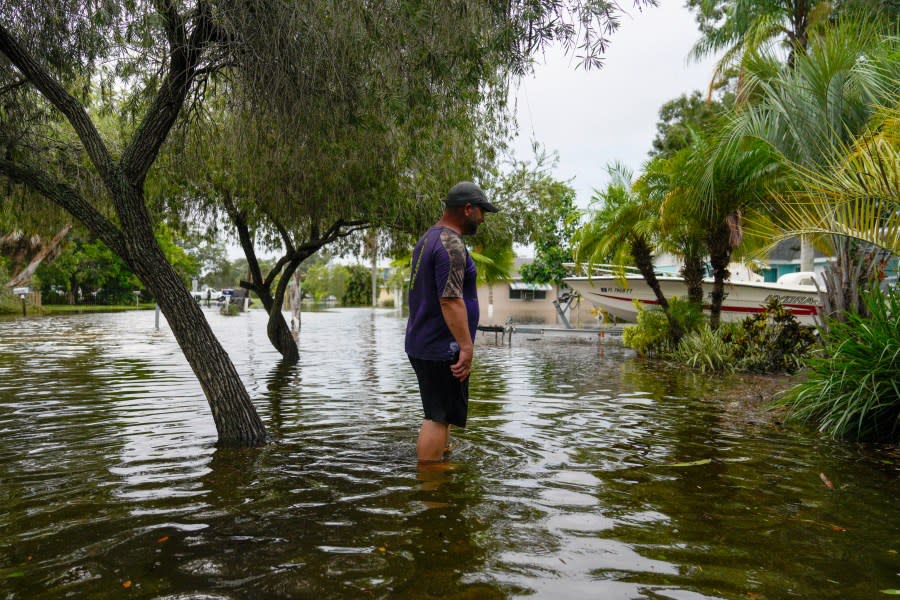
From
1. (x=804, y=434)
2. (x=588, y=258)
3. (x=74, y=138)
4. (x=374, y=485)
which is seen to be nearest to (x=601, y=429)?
(x=804, y=434)

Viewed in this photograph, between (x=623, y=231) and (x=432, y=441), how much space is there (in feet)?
37.4

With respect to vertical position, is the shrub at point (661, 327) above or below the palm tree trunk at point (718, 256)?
below

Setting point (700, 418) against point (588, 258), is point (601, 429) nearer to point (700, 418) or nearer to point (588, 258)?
point (700, 418)

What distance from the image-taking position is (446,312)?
4.35 metres

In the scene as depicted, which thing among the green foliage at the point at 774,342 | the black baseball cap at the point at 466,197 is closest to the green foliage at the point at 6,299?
the green foliage at the point at 774,342

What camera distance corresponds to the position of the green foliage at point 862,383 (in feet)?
19.4

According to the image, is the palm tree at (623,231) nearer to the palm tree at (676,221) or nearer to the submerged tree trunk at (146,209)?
the palm tree at (676,221)

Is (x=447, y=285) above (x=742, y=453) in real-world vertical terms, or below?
above

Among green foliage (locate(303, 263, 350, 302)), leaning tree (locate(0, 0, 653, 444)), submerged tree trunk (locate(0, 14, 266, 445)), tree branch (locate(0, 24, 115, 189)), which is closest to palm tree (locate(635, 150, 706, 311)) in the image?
leaning tree (locate(0, 0, 653, 444))

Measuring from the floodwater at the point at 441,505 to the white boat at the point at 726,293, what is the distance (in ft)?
39.1

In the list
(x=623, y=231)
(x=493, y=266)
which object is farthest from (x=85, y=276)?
(x=623, y=231)

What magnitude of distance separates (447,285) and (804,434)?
13.4 ft

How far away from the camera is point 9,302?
1328 inches

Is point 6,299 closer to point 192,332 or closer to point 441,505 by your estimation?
point 192,332
